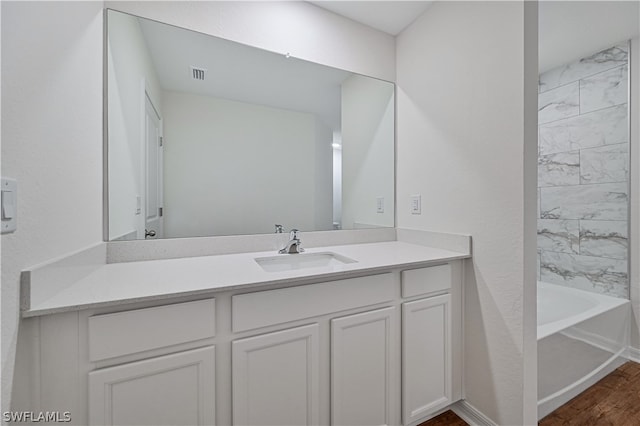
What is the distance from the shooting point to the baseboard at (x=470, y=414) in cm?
137

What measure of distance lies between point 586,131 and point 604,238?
2.94 ft

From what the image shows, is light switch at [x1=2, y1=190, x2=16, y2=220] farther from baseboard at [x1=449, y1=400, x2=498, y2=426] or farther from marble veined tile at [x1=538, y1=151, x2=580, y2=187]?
marble veined tile at [x1=538, y1=151, x2=580, y2=187]

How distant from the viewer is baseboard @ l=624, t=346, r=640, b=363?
2020mm

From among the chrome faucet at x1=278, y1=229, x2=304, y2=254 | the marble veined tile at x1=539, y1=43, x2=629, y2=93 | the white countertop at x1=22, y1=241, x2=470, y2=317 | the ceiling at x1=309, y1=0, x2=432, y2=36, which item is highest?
the ceiling at x1=309, y1=0, x2=432, y2=36

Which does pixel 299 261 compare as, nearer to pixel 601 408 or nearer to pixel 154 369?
pixel 154 369

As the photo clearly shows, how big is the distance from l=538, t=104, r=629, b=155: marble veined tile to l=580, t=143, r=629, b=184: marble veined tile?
0.05 meters

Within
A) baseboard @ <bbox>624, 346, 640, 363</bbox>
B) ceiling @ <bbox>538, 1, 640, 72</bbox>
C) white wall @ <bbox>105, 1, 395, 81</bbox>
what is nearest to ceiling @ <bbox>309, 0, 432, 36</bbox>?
white wall @ <bbox>105, 1, 395, 81</bbox>

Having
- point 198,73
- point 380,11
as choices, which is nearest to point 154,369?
point 198,73

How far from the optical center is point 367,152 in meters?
2.00

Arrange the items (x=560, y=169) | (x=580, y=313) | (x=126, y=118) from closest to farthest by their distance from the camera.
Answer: (x=126, y=118) → (x=580, y=313) → (x=560, y=169)

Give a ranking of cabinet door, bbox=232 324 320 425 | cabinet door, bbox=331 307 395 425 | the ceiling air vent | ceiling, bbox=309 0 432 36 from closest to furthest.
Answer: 1. cabinet door, bbox=232 324 320 425
2. cabinet door, bbox=331 307 395 425
3. the ceiling air vent
4. ceiling, bbox=309 0 432 36

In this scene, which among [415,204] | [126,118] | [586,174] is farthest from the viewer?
[586,174]

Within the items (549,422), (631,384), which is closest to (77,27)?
(549,422)

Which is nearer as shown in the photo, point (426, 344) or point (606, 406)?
point (426, 344)
